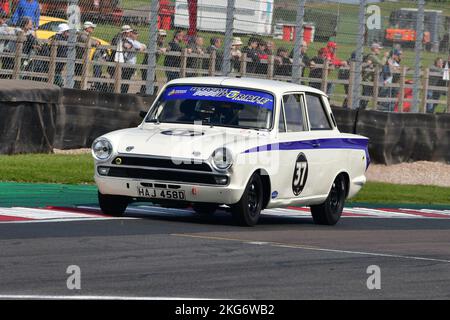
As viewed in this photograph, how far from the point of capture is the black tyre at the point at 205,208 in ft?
41.0

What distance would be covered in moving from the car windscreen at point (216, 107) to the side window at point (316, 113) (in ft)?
2.52

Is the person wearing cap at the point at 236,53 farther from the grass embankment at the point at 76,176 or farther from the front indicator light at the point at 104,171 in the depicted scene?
the front indicator light at the point at 104,171

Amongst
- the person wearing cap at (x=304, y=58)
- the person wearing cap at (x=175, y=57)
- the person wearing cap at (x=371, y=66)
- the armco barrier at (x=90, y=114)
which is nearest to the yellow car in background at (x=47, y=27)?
the armco barrier at (x=90, y=114)

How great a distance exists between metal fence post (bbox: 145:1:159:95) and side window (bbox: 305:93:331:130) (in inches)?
284

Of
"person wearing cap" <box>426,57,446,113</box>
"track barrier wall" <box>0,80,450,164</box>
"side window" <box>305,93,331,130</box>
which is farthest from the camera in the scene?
"person wearing cap" <box>426,57,446,113</box>

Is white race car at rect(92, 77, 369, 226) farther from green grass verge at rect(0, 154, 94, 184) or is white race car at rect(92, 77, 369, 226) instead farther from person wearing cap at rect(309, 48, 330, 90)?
person wearing cap at rect(309, 48, 330, 90)

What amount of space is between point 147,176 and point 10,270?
367cm

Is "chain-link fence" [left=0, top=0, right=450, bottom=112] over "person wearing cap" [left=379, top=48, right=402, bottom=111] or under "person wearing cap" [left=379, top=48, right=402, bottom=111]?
over

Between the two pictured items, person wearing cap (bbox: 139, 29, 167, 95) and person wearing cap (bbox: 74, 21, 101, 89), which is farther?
person wearing cap (bbox: 139, 29, 167, 95)

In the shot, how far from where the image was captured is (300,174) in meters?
13.4

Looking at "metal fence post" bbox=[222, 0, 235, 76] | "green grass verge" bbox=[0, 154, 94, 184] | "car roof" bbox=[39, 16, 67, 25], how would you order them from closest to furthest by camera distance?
Answer: "green grass verge" bbox=[0, 154, 94, 184] → "car roof" bbox=[39, 16, 67, 25] → "metal fence post" bbox=[222, 0, 235, 76]

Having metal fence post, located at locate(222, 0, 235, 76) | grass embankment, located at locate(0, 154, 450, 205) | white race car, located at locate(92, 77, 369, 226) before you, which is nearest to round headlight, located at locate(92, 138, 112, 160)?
white race car, located at locate(92, 77, 369, 226)

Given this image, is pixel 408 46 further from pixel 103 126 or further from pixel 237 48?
pixel 103 126

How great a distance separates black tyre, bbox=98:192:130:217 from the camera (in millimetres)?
12740
